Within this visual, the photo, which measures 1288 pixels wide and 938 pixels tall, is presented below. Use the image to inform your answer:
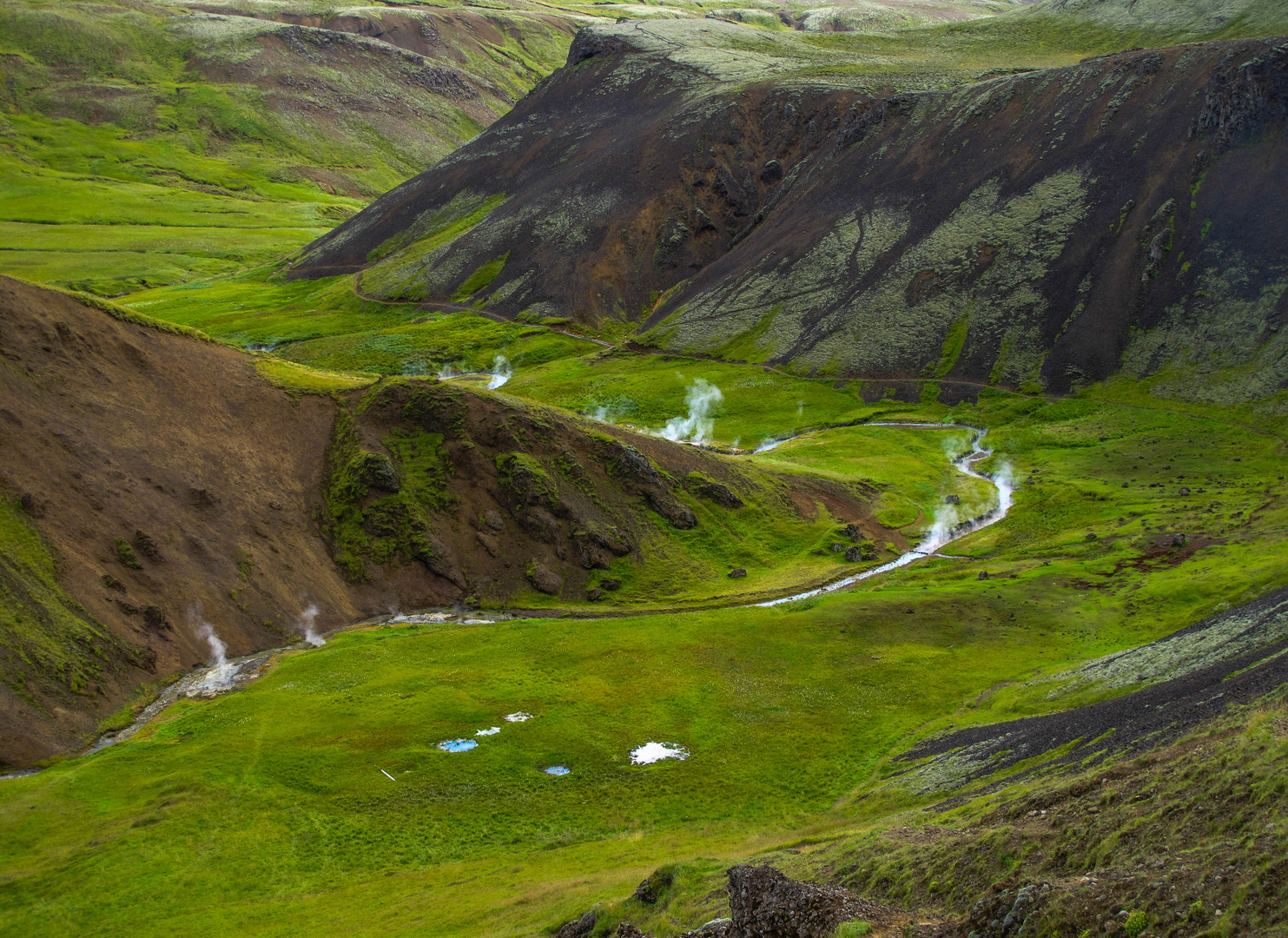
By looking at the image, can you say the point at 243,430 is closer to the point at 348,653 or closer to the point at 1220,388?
the point at 348,653

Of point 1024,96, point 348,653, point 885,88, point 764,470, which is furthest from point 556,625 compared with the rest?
point 885,88

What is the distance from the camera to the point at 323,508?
79.9 meters

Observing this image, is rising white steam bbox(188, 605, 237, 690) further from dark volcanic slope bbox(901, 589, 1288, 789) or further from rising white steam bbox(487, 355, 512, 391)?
rising white steam bbox(487, 355, 512, 391)

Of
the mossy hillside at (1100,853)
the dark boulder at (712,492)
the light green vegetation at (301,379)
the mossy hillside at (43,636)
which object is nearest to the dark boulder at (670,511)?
the dark boulder at (712,492)

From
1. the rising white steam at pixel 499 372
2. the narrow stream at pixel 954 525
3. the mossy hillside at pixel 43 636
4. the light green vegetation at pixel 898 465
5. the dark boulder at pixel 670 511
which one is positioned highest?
the rising white steam at pixel 499 372

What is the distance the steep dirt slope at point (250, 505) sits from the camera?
5906 cm

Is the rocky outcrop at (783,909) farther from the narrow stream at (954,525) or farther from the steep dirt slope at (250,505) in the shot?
the narrow stream at (954,525)

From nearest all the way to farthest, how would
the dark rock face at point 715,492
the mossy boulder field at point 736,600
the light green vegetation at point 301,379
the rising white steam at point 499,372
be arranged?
the mossy boulder field at point 736,600 → the light green vegetation at point 301,379 → the dark rock face at point 715,492 → the rising white steam at point 499,372

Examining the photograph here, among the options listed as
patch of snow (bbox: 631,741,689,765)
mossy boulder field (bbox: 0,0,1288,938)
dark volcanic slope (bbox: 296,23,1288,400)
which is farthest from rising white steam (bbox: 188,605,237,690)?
dark volcanic slope (bbox: 296,23,1288,400)

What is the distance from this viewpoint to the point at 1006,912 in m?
21.9

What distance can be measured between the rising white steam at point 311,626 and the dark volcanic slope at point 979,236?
99378mm

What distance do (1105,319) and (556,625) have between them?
102330mm

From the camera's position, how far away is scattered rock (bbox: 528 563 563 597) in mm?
79312

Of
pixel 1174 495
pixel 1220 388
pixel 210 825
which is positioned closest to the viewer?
Result: pixel 210 825
